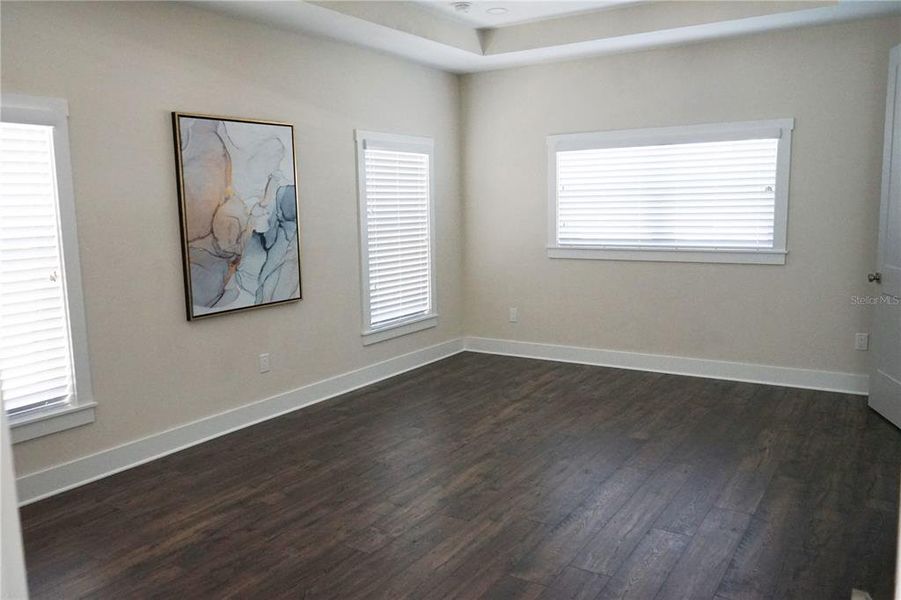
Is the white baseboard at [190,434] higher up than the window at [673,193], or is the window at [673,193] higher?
the window at [673,193]

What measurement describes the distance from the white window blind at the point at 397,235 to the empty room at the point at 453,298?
0.10ft

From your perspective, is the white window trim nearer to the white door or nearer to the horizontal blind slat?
the horizontal blind slat

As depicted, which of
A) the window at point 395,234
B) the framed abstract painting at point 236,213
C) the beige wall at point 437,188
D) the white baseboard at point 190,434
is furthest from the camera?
the window at point 395,234

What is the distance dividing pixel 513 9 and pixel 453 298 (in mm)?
2685

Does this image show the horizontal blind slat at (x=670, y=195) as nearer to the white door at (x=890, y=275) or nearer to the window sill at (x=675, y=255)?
the window sill at (x=675, y=255)

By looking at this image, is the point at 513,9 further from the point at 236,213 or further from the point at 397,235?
the point at 236,213

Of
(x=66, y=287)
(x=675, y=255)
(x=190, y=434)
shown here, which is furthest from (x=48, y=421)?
(x=675, y=255)

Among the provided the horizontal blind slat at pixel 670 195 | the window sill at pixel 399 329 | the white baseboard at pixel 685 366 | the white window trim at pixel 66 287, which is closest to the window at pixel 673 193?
the horizontal blind slat at pixel 670 195

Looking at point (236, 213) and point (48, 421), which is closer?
point (48, 421)

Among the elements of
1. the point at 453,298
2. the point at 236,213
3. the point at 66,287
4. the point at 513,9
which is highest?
the point at 513,9

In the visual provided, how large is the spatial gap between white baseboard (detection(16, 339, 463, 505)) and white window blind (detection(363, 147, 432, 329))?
434mm

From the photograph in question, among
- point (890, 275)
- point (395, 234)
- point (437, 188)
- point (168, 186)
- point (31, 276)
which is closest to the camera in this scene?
point (31, 276)

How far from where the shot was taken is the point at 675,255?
559cm

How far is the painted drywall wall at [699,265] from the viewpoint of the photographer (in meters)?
4.86
